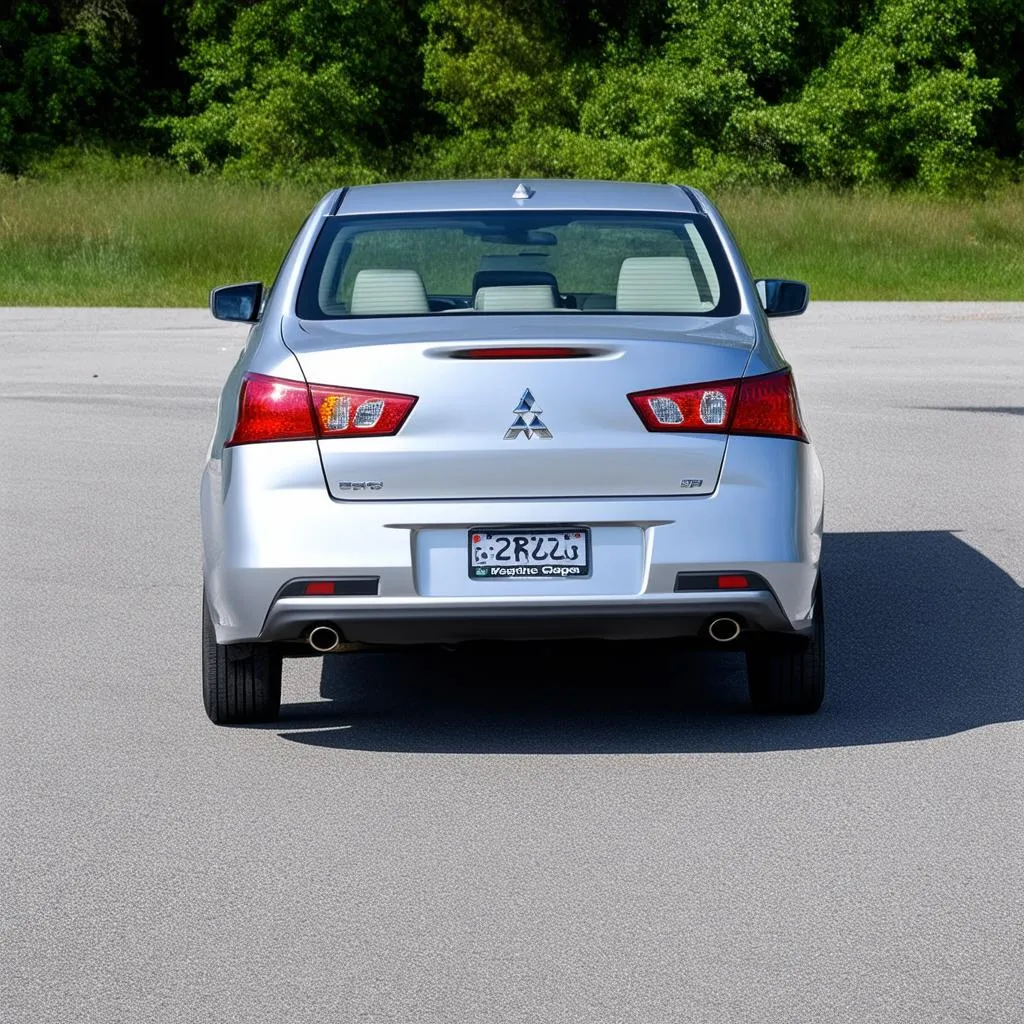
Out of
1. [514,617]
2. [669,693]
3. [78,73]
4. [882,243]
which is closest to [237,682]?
[514,617]

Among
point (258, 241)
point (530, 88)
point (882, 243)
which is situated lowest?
point (530, 88)

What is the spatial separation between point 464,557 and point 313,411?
591 mm

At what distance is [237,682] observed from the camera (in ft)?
20.9

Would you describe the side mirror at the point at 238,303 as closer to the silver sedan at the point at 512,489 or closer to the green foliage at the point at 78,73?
the silver sedan at the point at 512,489

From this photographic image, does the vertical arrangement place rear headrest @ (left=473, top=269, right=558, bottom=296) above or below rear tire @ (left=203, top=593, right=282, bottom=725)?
above

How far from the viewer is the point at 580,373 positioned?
5.86 metres

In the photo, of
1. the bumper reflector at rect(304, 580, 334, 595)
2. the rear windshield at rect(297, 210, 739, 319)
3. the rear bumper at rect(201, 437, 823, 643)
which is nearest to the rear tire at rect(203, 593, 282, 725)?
the rear bumper at rect(201, 437, 823, 643)

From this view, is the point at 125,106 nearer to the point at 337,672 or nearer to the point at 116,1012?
the point at 337,672

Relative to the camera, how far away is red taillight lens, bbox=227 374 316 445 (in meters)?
5.90

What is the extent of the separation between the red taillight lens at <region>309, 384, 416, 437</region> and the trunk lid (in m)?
0.02

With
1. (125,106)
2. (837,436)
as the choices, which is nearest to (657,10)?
(125,106)

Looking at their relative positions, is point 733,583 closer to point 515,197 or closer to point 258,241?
point 515,197

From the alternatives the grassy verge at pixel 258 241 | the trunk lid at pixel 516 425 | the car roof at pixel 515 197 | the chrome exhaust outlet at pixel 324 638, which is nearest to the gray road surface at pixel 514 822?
the chrome exhaust outlet at pixel 324 638

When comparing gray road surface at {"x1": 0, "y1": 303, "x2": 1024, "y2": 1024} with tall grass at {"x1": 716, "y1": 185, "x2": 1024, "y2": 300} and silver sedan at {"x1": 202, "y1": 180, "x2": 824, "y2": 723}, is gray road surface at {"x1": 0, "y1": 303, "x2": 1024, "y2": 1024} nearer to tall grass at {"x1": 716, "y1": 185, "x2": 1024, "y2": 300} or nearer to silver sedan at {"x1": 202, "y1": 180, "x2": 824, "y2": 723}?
silver sedan at {"x1": 202, "y1": 180, "x2": 824, "y2": 723}
